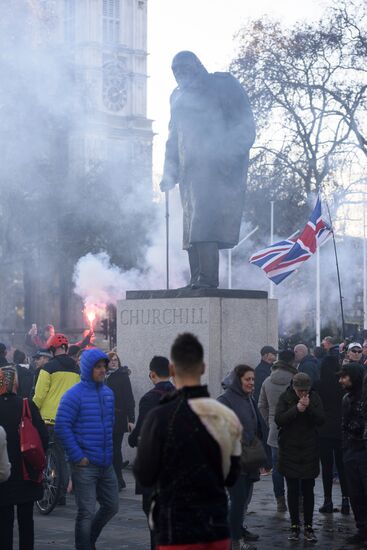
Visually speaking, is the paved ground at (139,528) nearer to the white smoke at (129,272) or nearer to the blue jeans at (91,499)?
the blue jeans at (91,499)

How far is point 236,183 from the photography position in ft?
44.1

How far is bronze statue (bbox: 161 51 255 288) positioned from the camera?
1327 cm

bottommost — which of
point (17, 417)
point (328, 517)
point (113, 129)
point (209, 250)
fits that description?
point (328, 517)

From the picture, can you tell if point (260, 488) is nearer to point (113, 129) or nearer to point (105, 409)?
point (105, 409)

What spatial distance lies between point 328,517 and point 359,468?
150cm

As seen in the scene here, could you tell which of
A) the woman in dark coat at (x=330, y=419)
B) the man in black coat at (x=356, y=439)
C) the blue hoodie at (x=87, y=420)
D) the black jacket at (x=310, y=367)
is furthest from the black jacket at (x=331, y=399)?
the blue hoodie at (x=87, y=420)

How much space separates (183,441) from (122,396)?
7854mm

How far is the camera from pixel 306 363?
48.0ft

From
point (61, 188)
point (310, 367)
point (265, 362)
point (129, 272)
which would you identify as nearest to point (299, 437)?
point (265, 362)

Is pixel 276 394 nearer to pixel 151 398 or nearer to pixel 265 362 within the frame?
pixel 265 362

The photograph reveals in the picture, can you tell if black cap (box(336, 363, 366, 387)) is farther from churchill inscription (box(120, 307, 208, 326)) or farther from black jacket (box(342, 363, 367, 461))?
churchill inscription (box(120, 307, 208, 326))

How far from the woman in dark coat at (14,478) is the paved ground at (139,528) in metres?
1.24

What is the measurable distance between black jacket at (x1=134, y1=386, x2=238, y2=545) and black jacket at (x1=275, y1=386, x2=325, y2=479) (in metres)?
4.92

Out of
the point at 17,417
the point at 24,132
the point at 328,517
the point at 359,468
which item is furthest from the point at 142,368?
the point at 24,132
